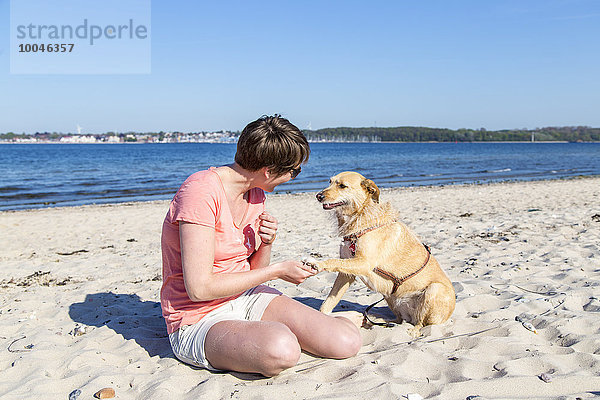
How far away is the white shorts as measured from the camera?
3.23 m

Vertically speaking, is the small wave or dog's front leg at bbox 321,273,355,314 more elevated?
dog's front leg at bbox 321,273,355,314

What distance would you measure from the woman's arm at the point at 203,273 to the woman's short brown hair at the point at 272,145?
1.92ft

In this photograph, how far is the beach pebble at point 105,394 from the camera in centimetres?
290

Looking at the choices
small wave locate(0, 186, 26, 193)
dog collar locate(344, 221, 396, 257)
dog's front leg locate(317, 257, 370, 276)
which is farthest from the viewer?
small wave locate(0, 186, 26, 193)

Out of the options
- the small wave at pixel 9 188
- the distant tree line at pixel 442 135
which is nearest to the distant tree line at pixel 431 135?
the distant tree line at pixel 442 135

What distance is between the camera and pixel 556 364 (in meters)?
3.03

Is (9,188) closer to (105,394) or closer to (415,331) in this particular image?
(105,394)

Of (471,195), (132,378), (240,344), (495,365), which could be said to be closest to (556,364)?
(495,365)

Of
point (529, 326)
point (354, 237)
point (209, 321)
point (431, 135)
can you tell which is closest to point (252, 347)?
point (209, 321)

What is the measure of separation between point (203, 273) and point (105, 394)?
94 centimetres

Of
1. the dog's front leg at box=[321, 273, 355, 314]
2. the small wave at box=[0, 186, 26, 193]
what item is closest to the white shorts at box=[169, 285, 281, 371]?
the dog's front leg at box=[321, 273, 355, 314]

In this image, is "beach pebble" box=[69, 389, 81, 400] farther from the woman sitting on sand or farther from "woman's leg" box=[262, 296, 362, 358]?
"woman's leg" box=[262, 296, 362, 358]

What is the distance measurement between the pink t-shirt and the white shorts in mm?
56

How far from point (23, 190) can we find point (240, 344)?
2254 cm
